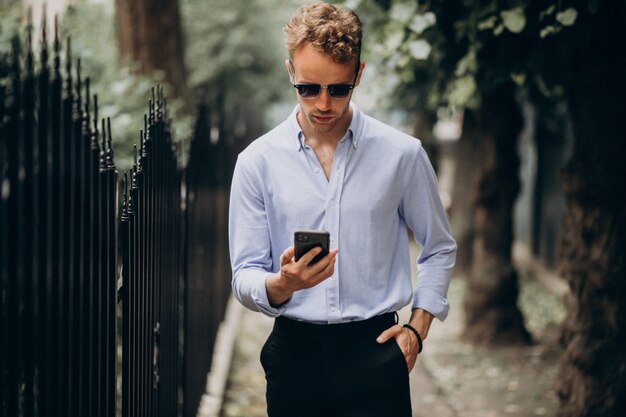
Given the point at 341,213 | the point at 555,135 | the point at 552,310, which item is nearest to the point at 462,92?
the point at 341,213

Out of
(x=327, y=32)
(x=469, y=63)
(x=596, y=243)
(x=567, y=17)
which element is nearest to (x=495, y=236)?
(x=596, y=243)

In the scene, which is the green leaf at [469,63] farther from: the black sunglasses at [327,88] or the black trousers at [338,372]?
the black trousers at [338,372]

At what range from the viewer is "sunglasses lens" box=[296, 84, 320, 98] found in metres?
2.84

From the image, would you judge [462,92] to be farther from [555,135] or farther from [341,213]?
[555,135]

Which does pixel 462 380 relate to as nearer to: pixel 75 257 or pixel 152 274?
pixel 152 274

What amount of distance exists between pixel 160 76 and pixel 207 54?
56.1ft

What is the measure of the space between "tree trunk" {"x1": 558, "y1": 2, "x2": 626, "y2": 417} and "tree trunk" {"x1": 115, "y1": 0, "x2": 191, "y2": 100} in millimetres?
5332

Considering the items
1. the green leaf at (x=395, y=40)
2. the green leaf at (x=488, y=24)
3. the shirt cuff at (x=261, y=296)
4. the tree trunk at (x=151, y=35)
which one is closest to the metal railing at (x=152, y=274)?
the shirt cuff at (x=261, y=296)

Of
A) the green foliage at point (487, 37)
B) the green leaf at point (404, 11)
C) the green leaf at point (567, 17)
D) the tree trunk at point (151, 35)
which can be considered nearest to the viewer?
the green leaf at point (567, 17)

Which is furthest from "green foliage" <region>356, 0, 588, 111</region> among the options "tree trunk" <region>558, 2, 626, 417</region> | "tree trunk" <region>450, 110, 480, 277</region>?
"tree trunk" <region>450, 110, 480, 277</region>

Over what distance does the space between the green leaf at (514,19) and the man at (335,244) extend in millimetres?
1528

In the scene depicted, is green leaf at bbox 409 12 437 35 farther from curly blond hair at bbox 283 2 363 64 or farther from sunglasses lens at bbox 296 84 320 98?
sunglasses lens at bbox 296 84 320 98

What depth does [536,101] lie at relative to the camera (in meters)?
7.41

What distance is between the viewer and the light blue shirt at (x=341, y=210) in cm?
295
